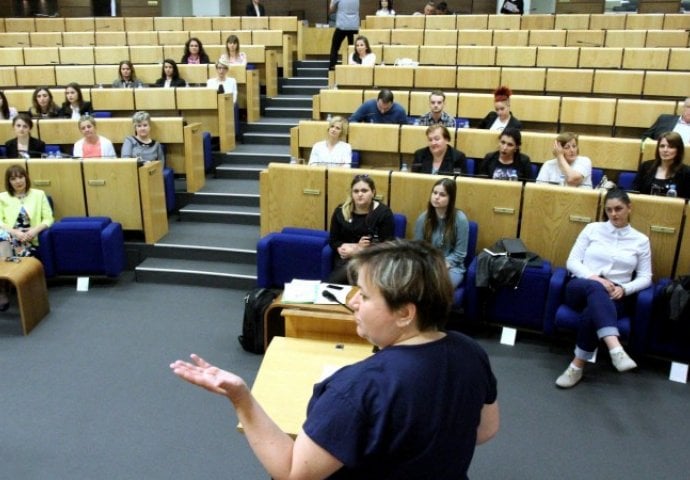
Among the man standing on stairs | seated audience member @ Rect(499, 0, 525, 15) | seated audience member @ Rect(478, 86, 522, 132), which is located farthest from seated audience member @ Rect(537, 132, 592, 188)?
seated audience member @ Rect(499, 0, 525, 15)

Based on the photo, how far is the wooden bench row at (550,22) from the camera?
825 centimetres

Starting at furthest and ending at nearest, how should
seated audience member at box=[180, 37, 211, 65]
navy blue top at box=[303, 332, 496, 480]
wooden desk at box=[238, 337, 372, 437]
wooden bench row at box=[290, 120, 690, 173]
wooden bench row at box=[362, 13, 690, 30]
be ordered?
wooden bench row at box=[362, 13, 690, 30] < seated audience member at box=[180, 37, 211, 65] < wooden bench row at box=[290, 120, 690, 173] < wooden desk at box=[238, 337, 372, 437] < navy blue top at box=[303, 332, 496, 480]

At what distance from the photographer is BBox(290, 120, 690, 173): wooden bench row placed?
4512mm

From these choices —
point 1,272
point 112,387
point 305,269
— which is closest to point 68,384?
point 112,387

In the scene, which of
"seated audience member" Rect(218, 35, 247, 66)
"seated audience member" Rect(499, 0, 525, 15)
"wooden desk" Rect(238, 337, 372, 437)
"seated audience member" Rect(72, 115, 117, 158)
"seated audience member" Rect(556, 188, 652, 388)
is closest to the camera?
"wooden desk" Rect(238, 337, 372, 437)

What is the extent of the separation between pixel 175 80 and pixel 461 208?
4039 mm

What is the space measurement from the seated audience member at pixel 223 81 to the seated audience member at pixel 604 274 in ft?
13.7

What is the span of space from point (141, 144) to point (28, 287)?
5.72 feet

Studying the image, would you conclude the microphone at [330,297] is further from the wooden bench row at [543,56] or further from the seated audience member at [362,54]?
the wooden bench row at [543,56]

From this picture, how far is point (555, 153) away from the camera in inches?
169

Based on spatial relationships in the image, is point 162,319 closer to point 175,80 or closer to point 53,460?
point 53,460

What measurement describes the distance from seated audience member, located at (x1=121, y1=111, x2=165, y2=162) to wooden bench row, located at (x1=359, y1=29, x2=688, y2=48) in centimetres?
396

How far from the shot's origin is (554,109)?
5523 millimetres

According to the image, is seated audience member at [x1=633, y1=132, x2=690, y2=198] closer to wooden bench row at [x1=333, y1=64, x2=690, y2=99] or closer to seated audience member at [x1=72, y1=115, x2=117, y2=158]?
wooden bench row at [x1=333, y1=64, x2=690, y2=99]
